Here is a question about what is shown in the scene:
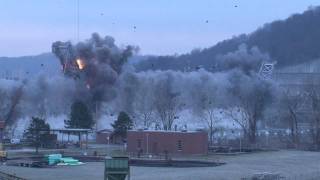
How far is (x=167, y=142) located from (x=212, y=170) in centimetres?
1881

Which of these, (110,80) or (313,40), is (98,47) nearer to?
(110,80)

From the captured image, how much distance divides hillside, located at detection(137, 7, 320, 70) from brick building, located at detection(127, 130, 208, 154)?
74.0 metres

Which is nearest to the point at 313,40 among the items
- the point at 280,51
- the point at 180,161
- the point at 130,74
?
the point at 280,51

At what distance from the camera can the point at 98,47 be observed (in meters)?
106

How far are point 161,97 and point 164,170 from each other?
50.0m

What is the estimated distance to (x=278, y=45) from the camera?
5610 inches

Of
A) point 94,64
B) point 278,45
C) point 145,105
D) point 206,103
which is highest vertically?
point 278,45

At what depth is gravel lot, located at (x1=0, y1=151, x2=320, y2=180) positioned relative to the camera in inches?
1649

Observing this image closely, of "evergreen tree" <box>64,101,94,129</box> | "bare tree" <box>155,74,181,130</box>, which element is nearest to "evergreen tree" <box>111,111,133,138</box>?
"evergreen tree" <box>64,101,94,129</box>

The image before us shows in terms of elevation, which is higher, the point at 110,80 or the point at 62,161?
the point at 110,80

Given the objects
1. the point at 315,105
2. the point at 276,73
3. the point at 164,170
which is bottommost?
the point at 164,170

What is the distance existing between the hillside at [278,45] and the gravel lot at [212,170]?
79.0 metres

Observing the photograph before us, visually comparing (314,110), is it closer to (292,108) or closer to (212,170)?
(292,108)

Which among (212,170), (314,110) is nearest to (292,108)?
(314,110)
